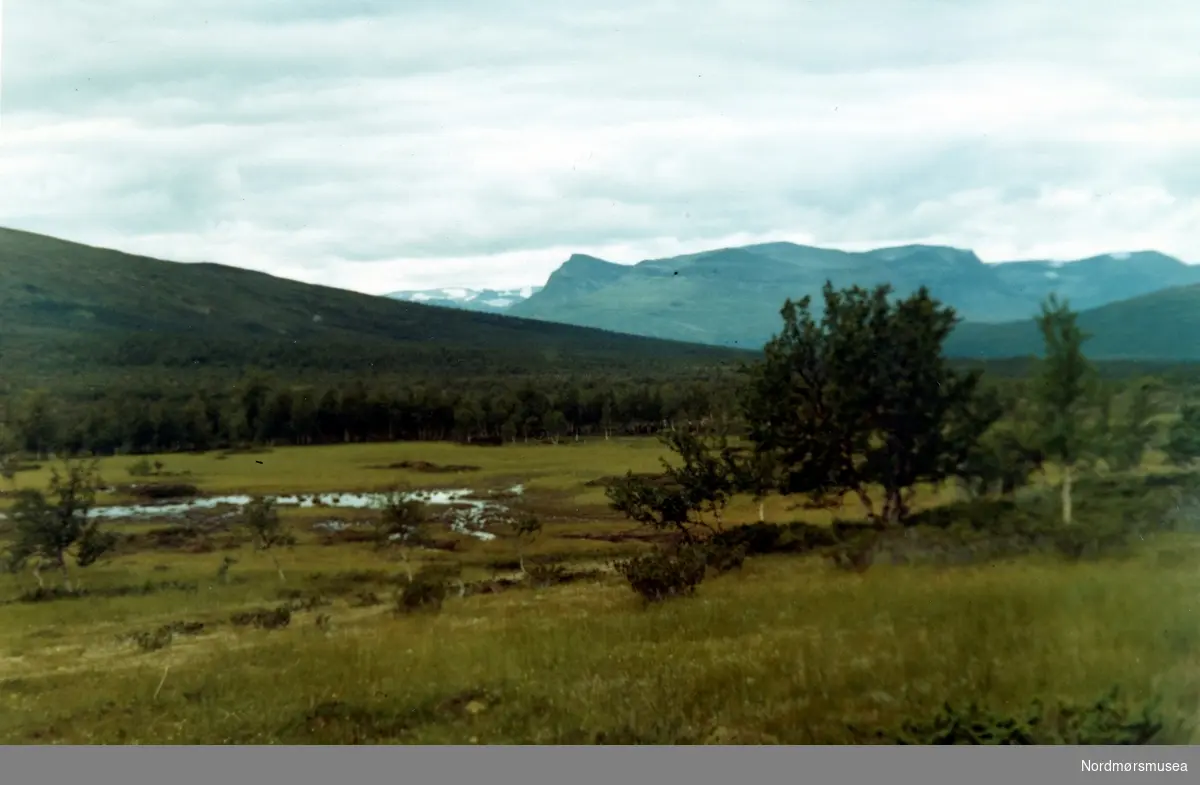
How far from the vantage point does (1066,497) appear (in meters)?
7.67

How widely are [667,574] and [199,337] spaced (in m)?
7.17

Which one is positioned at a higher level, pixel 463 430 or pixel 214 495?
pixel 463 430

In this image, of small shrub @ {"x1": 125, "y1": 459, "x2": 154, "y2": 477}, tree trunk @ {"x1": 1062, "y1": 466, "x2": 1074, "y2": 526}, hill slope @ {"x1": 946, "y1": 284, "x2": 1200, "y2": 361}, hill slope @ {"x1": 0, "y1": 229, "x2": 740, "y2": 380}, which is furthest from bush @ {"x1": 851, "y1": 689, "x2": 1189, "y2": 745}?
small shrub @ {"x1": 125, "y1": 459, "x2": 154, "y2": 477}

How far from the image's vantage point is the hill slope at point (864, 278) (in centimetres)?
788

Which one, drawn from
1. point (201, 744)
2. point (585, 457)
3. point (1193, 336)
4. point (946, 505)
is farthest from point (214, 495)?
point (1193, 336)

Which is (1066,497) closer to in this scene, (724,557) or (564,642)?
(724,557)

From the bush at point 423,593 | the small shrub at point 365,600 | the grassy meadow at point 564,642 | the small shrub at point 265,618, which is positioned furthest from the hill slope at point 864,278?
the small shrub at point 265,618

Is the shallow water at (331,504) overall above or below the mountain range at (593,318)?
below

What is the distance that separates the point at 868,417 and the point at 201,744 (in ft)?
22.8

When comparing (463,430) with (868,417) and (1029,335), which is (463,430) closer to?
(868,417)

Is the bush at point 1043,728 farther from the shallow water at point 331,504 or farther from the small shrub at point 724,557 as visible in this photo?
the shallow water at point 331,504

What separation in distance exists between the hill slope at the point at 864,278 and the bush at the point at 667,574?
246cm

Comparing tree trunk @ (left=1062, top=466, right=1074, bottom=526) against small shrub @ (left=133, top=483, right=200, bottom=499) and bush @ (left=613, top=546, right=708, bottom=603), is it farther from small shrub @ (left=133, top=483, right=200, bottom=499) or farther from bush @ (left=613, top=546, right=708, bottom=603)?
small shrub @ (left=133, top=483, right=200, bottom=499)

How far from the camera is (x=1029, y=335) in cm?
763
